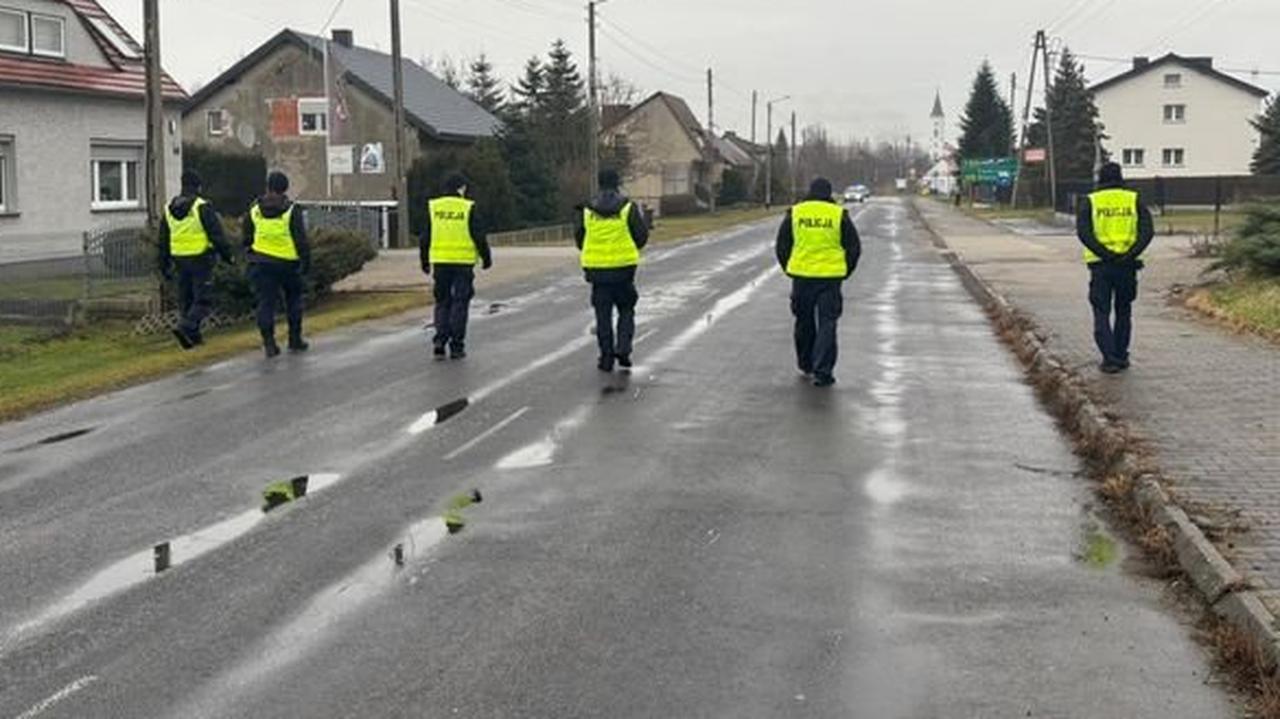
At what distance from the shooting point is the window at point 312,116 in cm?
5434

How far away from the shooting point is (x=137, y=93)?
31875 mm

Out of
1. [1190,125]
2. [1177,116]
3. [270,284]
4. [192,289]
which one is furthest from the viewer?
[1177,116]

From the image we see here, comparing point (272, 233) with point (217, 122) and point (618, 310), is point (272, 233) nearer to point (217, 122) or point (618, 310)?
point (618, 310)

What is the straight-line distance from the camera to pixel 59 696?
16.6 feet

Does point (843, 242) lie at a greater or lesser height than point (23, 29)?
lesser

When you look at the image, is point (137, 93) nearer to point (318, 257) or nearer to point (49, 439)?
point (318, 257)

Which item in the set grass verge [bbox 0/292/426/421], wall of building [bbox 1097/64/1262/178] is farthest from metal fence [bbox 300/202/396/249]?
wall of building [bbox 1097/64/1262/178]

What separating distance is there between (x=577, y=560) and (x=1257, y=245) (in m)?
14.3

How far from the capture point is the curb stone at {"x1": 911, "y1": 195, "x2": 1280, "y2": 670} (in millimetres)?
5582

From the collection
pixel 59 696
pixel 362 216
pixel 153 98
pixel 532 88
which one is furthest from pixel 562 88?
pixel 59 696

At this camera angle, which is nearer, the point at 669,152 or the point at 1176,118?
the point at 1176,118

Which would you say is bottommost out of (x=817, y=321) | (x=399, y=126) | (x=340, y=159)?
(x=817, y=321)

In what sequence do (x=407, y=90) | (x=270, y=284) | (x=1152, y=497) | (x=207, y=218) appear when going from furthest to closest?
1. (x=407, y=90)
2. (x=207, y=218)
3. (x=270, y=284)
4. (x=1152, y=497)

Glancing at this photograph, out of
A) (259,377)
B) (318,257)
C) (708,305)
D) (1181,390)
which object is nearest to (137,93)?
(318,257)
